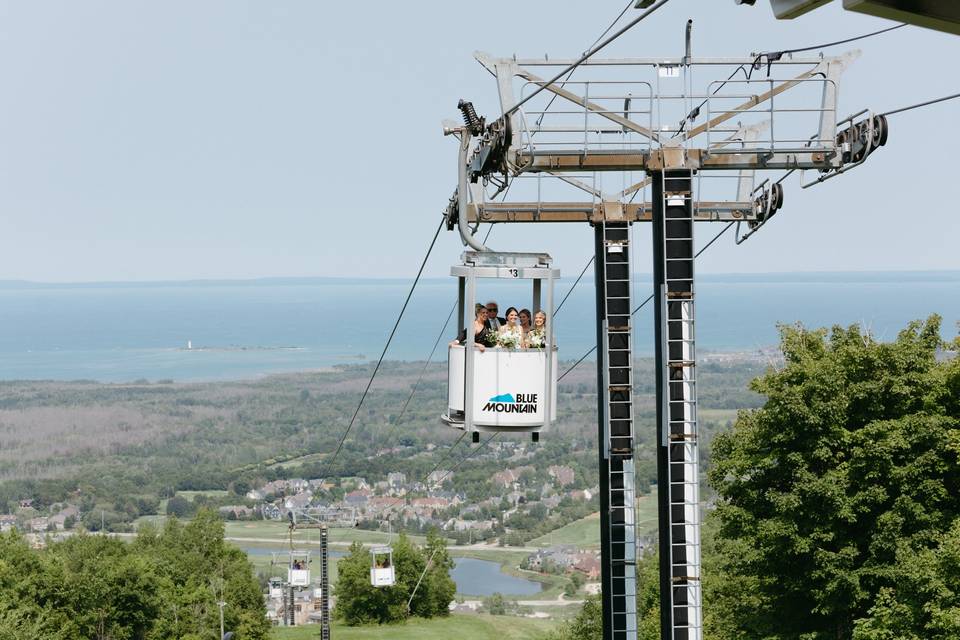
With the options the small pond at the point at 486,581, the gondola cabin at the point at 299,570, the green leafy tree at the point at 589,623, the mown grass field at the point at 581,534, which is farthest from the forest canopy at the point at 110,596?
the mown grass field at the point at 581,534

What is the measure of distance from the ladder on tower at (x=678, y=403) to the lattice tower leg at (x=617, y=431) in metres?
2.99

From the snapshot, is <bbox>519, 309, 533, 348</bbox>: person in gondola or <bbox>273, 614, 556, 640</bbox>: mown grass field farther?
<bbox>273, 614, 556, 640</bbox>: mown grass field

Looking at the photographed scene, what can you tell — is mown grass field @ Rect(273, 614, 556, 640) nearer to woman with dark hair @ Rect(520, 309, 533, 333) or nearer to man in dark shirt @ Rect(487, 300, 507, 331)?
man in dark shirt @ Rect(487, 300, 507, 331)

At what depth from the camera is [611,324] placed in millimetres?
18406

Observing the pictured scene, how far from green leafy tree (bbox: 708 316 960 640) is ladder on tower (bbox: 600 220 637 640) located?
8319 millimetres

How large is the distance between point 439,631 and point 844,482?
71028 mm

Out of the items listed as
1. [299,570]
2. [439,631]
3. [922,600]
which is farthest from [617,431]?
[439,631]

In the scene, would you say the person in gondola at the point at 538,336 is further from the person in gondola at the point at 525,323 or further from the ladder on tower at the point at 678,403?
the ladder on tower at the point at 678,403

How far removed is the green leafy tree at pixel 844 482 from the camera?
2681cm

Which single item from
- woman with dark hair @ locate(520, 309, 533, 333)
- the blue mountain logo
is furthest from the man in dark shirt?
the blue mountain logo

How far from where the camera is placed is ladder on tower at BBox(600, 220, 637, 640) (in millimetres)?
18156

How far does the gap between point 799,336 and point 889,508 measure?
19.1ft

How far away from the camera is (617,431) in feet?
59.9

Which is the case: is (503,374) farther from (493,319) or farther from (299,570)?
(299,570)
